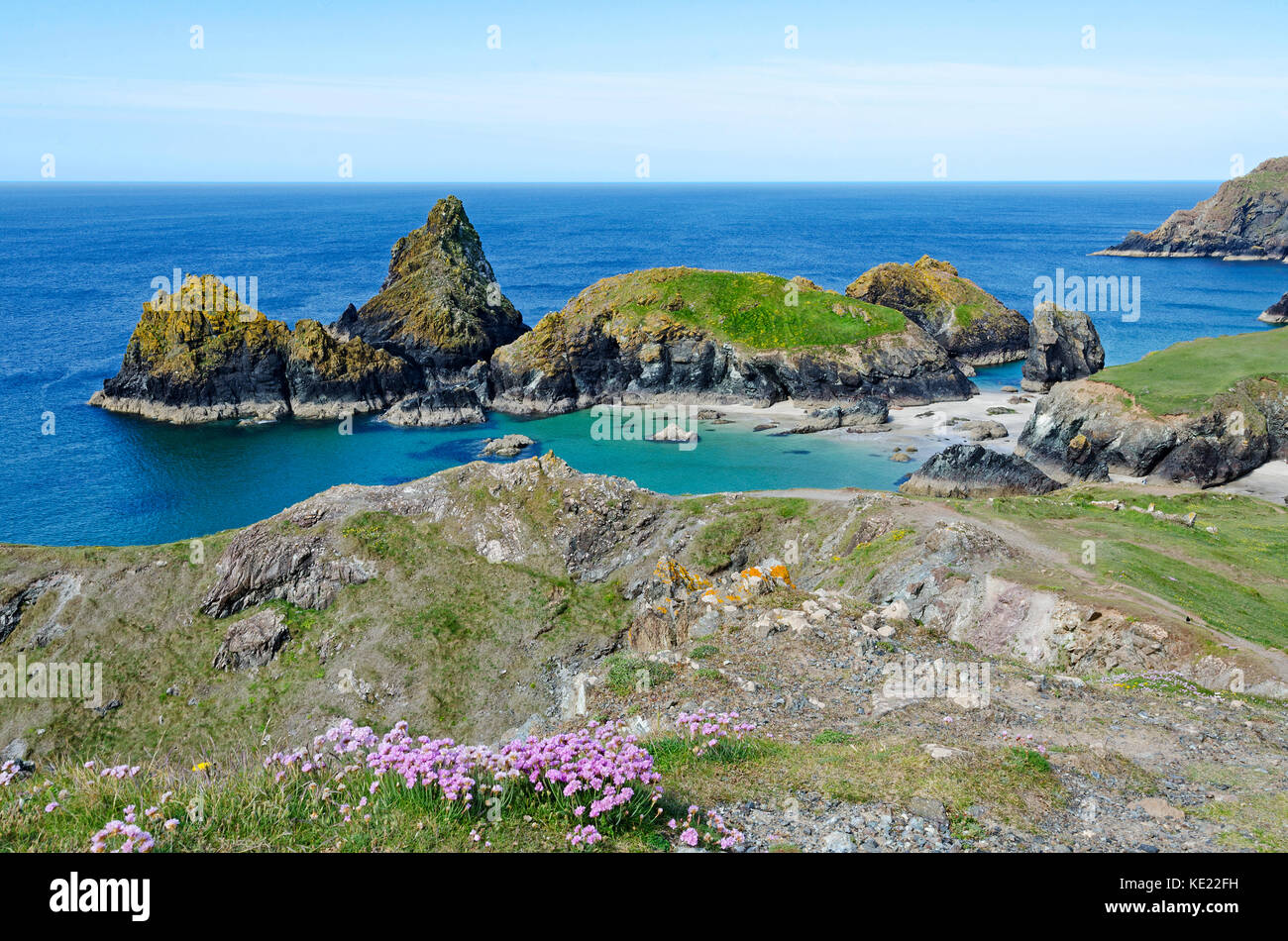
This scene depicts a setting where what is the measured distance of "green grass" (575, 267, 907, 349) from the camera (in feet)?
313

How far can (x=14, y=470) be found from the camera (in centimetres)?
7156

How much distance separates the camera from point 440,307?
333 ft

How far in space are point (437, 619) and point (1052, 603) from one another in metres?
23.6

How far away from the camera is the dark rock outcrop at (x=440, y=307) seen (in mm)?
99188

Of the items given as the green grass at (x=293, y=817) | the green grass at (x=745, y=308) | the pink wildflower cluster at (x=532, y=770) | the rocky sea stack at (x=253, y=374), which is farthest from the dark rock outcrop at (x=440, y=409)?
the pink wildflower cluster at (x=532, y=770)

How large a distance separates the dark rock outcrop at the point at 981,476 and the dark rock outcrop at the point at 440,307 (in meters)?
58.9

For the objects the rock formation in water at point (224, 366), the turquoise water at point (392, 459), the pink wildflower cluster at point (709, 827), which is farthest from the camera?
the rock formation in water at point (224, 366)

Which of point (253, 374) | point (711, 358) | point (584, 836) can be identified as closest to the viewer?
point (584, 836)

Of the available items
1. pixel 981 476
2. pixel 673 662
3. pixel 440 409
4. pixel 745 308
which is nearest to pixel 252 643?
pixel 673 662

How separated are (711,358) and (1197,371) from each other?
4669 cm

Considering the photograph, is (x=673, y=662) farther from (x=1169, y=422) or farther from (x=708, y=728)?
(x=1169, y=422)

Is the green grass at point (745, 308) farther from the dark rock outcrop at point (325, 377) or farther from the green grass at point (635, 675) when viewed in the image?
the green grass at point (635, 675)

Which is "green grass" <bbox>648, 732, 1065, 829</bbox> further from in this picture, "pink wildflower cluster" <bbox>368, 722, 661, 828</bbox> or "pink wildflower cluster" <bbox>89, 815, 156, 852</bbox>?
"pink wildflower cluster" <bbox>89, 815, 156, 852</bbox>
